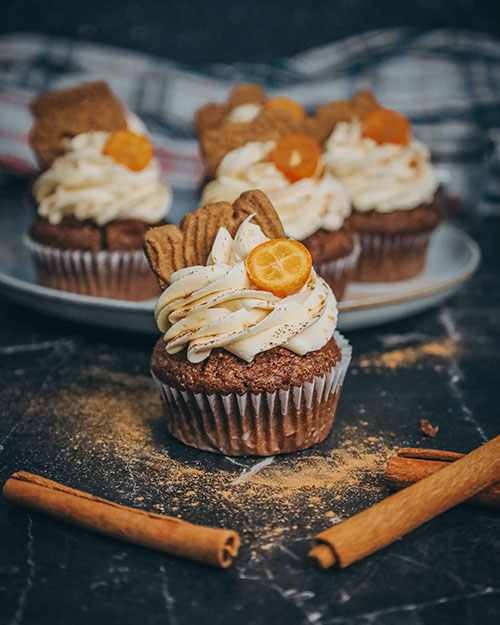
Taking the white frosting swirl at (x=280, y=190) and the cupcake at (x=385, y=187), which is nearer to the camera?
the white frosting swirl at (x=280, y=190)

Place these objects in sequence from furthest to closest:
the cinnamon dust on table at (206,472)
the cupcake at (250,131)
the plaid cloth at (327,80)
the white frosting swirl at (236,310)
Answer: the plaid cloth at (327,80), the cupcake at (250,131), the white frosting swirl at (236,310), the cinnamon dust on table at (206,472)

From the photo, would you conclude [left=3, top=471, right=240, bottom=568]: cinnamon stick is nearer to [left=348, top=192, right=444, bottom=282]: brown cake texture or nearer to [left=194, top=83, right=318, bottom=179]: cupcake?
[left=194, top=83, right=318, bottom=179]: cupcake

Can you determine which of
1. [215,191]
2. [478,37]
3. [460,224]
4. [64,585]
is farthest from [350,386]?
[478,37]

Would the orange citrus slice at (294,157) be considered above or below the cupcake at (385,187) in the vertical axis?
above

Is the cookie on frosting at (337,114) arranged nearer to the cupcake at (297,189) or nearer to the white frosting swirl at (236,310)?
the cupcake at (297,189)

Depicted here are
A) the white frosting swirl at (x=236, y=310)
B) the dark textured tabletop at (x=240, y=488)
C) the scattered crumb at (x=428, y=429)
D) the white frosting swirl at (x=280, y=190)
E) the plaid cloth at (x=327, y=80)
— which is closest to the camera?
the dark textured tabletop at (x=240, y=488)

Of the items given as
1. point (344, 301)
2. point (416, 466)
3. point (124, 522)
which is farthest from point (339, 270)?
point (124, 522)


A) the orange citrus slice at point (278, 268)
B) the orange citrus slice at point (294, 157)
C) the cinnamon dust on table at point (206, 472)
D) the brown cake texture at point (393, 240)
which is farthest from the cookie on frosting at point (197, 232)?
the brown cake texture at point (393, 240)
